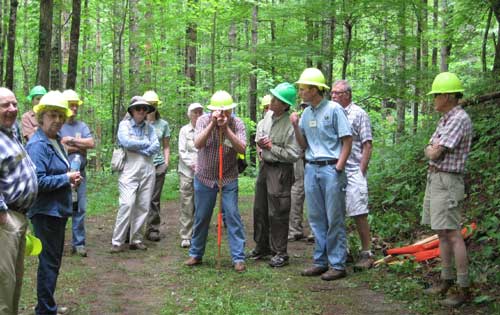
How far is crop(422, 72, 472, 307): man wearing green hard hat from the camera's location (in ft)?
14.8

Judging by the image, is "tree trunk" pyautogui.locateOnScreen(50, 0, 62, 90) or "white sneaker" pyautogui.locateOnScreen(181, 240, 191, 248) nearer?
"white sneaker" pyautogui.locateOnScreen(181, 240, 191, 248)

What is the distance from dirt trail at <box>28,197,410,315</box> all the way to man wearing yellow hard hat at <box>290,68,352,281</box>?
0.32 meters

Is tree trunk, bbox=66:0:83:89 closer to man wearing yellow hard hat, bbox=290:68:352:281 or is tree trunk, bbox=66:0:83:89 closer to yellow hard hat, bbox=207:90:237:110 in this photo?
yellow hard hat, bbox=207:90:237:110

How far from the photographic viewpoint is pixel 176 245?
25.2 feet

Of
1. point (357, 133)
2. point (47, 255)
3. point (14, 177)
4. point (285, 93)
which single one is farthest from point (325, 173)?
point (14, 177)

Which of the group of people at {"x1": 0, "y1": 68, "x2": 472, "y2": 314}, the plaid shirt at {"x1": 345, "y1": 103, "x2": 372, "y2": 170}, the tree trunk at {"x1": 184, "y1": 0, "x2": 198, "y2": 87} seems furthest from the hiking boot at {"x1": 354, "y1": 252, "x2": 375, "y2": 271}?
the tree trunk at {"x1": 184, "y1": 0, "x2": 198, "y2": 87}

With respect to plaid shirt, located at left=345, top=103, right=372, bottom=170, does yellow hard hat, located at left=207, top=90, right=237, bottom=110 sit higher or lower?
higher

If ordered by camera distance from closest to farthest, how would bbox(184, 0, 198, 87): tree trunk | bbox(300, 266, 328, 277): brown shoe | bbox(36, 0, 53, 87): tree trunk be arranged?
bbox(300, 266, 328, 277): brown shoe, bbox(36, 0, 53, 87): tree trunk, bbox(184, 0, 198, 87): tree trunk

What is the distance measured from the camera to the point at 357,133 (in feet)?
20.2

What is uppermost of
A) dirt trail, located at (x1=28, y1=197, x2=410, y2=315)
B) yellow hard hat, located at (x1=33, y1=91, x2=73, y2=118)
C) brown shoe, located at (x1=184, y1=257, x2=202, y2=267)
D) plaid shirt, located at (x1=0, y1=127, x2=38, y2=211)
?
yellow hard hat, located at (x1=33, y1=91, x2=73, y2=118)

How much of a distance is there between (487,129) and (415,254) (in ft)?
10.3

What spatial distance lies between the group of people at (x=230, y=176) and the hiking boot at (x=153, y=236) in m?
0.05

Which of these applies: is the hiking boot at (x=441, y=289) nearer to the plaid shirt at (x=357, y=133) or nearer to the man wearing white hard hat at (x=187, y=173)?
the plaid shirt at (x=357, y=133)

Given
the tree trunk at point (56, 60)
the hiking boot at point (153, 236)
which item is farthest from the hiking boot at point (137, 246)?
the tree trunk at point (56, 60)
